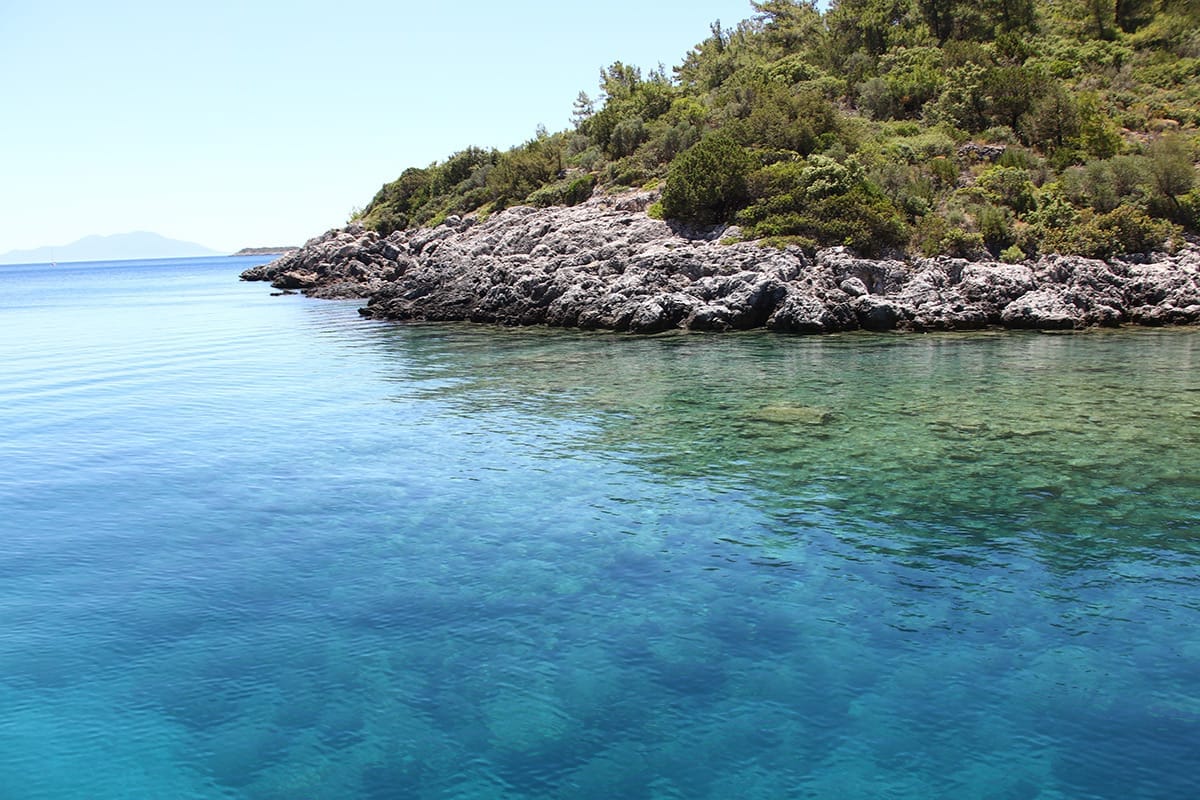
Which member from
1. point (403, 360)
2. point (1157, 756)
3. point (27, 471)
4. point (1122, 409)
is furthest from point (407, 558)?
point (403, 360)

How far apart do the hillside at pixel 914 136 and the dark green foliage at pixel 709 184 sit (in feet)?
0.38

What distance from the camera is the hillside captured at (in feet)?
134

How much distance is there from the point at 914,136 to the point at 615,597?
50413mm

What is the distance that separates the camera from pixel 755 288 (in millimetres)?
37875

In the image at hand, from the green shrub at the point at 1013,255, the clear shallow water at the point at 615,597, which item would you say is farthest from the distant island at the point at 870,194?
the clear shallow water at the point at 615,597

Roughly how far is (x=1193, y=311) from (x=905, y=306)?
38.9 feet

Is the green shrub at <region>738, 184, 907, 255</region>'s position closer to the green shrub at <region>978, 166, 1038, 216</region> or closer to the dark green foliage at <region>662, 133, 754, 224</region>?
the dark green foliage at <region>662, 133, 754, 224</region>

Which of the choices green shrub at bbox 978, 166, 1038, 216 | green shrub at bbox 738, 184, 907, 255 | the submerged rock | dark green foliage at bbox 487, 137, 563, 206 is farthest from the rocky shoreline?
dark green foliage at bbox 487, 137, 563, 206

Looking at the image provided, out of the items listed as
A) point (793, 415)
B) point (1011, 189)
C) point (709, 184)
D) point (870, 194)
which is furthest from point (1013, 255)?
point (793, 415)

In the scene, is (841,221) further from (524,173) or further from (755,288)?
(524,173)

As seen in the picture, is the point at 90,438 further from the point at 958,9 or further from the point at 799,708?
the point at 958,9

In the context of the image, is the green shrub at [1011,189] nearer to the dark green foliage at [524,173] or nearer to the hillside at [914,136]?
the hillside at [914,136]

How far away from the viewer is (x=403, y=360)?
107 ft

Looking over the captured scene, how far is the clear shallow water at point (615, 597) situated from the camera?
7.48 meters
